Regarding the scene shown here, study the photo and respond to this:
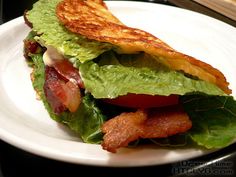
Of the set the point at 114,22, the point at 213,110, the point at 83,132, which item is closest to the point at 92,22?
the point at 114,22

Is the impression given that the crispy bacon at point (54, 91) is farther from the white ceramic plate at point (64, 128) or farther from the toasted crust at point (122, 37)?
the toasted crust at point (122, 37)

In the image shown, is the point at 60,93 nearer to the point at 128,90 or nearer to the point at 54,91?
the point at 54,91

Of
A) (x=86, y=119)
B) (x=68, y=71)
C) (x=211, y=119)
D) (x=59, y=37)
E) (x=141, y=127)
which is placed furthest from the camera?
(x=59, y=37)

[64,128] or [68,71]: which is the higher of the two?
[68,71]

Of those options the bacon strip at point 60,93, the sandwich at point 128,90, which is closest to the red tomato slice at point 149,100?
the sandwich at point 128,90

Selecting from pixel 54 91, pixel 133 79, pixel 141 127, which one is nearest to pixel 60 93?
pixel 54 91

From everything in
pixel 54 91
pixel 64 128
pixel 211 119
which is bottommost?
pixel 64 128

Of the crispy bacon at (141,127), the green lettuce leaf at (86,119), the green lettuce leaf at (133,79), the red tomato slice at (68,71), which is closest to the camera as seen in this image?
the crispy bacon at (141,127)

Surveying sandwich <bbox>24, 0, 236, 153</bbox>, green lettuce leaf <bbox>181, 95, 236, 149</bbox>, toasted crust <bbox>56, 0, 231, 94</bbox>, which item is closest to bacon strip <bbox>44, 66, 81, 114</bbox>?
sandwich <bbox>24, 0, 236, 153</bbox>
